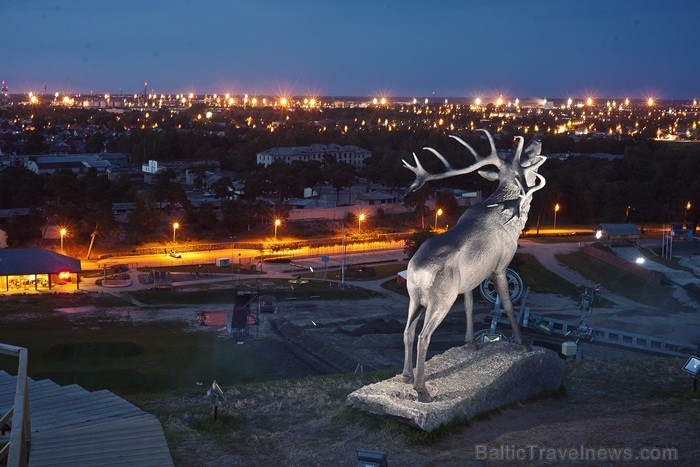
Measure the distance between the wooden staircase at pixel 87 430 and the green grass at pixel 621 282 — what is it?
94.6 ft

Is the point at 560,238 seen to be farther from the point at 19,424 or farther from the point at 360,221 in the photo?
the point at 19,424

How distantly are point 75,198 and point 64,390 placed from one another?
→ 42.7 m

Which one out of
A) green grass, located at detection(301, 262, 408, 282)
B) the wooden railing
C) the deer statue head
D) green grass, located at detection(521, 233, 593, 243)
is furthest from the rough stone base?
green grass, located at detection(521, 233, 593, 243)

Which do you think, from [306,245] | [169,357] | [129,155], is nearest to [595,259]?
[306,245]

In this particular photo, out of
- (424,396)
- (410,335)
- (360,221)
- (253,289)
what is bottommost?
(253,289)

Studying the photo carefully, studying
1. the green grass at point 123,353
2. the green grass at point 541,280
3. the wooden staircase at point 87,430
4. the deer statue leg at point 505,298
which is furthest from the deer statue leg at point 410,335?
the green grass at point 541,280

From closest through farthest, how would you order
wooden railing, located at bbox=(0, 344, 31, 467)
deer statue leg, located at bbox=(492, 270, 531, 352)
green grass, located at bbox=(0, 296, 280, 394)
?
wooden railing, located at bbox=(0, 344, 31, 467), deer statue leg, located at bbox=(492, 270, 531, 352), green grass, located at bbox=(0, 296, 280, 394)

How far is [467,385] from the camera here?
12.6 metres

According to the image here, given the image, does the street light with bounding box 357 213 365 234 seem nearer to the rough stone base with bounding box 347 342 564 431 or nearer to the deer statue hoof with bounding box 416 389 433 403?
the rough stone base with bounding box 347 342 564 431

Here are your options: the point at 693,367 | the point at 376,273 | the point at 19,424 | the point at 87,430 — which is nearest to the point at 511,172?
the point at 693,367

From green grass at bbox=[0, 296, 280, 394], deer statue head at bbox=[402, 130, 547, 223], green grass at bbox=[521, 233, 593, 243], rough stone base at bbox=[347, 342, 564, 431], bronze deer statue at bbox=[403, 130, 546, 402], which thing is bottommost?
green grass at bbox=[0, 296, 280, 394]

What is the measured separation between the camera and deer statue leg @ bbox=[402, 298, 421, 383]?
12.5 metres

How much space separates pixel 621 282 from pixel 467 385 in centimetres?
3098

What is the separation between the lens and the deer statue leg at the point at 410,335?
12.5 metres
